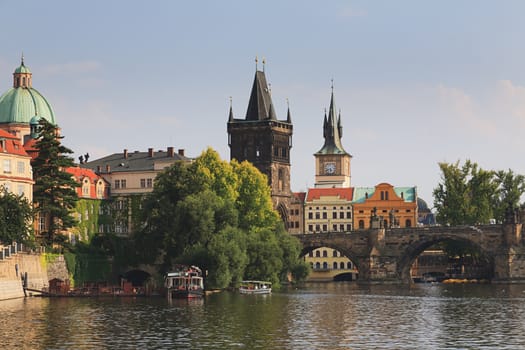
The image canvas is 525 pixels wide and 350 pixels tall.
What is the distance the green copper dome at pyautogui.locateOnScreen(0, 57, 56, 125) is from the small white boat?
4133 centimetres

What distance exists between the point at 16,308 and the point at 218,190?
41987mm

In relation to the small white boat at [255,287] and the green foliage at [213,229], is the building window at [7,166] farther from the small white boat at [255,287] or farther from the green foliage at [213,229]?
the small white boat at [255,287]

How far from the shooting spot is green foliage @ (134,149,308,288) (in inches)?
4301

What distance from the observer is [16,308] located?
8694cm

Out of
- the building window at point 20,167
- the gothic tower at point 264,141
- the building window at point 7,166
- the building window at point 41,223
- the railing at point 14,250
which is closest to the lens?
the railing at point 14,250

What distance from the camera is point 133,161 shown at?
154 meters

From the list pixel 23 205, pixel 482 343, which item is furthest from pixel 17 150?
pixel 482 343

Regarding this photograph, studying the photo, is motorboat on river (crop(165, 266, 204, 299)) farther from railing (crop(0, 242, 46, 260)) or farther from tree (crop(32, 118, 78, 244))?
tree (crop(32, 118, 78, 244))

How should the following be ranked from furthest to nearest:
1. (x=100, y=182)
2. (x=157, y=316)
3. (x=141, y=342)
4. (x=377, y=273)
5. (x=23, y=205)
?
(x=377, y=273)
(x=100, y=182)
(x=23, y=205)
(x=157, y=316)
(x=141, y=342)

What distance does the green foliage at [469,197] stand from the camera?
541 ft

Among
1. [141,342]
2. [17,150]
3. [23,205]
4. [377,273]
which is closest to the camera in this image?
[141,342]

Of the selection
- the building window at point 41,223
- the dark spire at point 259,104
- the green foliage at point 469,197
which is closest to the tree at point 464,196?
the green foliage at point 469,197

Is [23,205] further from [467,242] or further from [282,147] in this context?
[282,147]

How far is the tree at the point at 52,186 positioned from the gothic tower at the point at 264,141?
68.2 meters
